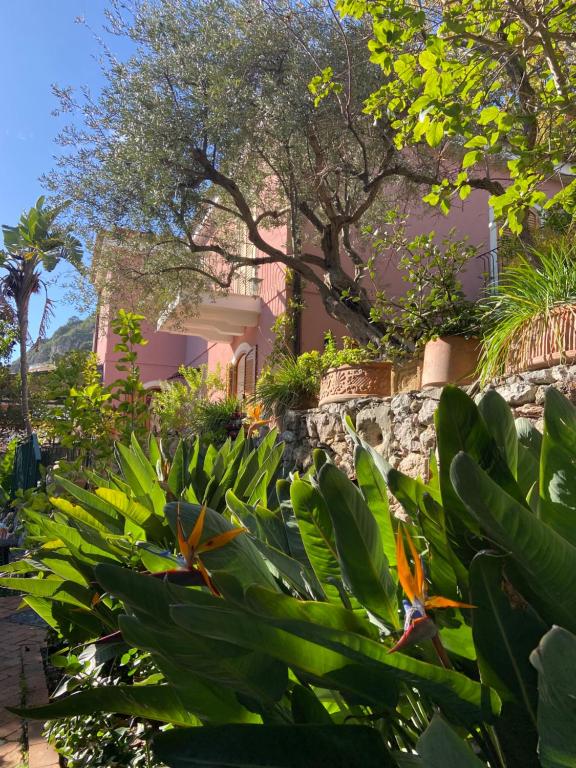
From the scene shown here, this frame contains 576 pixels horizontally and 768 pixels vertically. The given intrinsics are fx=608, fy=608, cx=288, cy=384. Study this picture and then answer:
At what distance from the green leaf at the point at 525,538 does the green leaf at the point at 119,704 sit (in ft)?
1.73

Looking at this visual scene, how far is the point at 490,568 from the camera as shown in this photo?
774mm

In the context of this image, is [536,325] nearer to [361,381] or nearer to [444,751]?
[361,381]

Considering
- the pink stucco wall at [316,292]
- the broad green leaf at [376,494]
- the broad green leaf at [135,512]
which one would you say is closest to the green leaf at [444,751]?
the broad green leaf at [376,494]

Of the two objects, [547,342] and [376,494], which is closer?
[376,494]

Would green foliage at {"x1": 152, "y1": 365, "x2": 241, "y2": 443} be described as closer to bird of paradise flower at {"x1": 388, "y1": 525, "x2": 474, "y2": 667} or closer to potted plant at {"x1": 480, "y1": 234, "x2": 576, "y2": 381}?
potted plant at {"x1": 480, "y1": 234, "x2": 576, "y2": 381}

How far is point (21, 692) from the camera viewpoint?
104 inches

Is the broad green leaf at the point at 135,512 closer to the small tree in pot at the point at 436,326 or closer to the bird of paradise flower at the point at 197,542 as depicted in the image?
the bird of paradise flower at the point at 197,542

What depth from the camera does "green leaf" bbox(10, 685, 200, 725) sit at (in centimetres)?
93

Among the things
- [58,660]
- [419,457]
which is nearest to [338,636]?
[58,660]

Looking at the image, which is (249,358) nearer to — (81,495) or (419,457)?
(419,457)

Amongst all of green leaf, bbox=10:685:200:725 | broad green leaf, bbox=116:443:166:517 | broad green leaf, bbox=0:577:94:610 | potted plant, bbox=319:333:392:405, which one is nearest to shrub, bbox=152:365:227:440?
potted plant, bbox=319:333:392:405

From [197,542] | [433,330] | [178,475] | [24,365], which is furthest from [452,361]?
[24,365]

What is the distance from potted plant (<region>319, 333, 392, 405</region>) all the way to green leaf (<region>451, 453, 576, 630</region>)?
16.6 ft

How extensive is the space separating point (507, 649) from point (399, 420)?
4244mm
